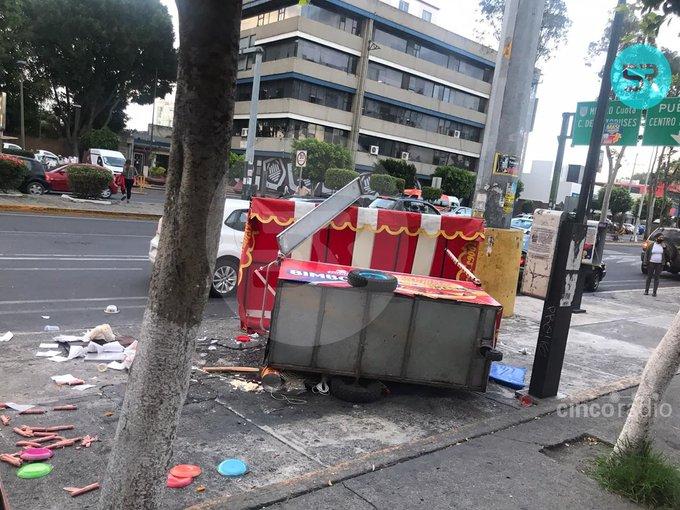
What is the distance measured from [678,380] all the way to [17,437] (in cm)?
739

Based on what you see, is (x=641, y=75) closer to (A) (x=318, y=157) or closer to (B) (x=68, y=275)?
(B) (x=68, y=275)

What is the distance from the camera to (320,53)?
144 feet

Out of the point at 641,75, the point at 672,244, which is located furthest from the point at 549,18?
the point at 641,75

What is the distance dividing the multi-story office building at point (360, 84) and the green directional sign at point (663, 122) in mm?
30855

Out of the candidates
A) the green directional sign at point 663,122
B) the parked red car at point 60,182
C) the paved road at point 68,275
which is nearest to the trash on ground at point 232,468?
the paved road at point 68,275

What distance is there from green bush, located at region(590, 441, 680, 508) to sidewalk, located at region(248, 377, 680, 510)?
0.10m

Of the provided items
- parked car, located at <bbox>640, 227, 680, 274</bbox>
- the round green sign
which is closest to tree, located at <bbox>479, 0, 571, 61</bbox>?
parked car, located at <bbox>640, 227, 680, 274</bbox>

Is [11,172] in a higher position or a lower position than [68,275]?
higher

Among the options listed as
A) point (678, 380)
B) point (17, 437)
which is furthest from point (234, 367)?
point (678, 380)

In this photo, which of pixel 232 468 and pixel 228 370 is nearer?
pixel 232 468

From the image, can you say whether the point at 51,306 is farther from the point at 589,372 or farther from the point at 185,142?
the point at 589,372

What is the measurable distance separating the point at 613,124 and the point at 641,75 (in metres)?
2.28

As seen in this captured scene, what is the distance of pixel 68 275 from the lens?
31.3 ft

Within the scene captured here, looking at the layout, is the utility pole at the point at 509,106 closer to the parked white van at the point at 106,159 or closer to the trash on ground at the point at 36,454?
the trash on ground at the point at 36,454
